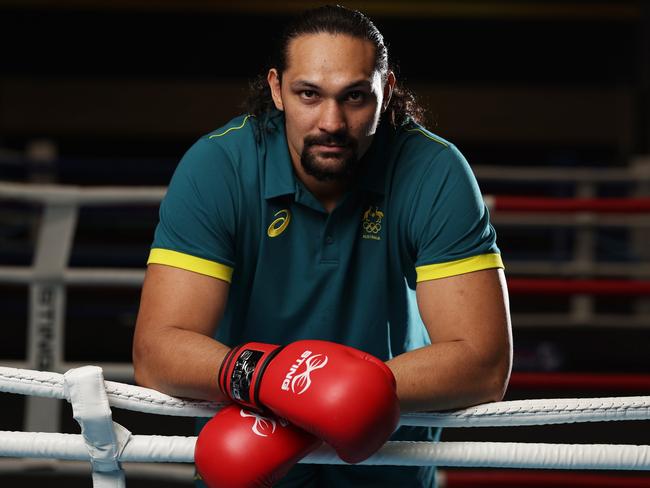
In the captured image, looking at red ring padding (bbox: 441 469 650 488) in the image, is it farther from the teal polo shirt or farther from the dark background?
the dark background

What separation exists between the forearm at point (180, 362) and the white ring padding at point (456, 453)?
16 centimetres

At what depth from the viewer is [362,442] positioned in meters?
1.00

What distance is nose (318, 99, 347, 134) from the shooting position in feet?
4.49

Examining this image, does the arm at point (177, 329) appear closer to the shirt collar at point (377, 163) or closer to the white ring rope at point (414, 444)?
the white ring rope at point (414, 444)

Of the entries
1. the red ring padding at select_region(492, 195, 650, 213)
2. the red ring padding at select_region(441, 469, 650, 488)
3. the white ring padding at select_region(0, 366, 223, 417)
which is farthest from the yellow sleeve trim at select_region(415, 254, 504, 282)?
the red ring padding at select_region(492, 195, 650, 213)

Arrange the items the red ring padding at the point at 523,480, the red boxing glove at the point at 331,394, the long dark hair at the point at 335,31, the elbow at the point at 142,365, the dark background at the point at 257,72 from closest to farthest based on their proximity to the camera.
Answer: the red boxing glove at the point at 331,394 → the elbow at the point at 142,365 → the long dark hair at the point at 335,31 → the red ring padding at the point at 523,480 → the dark background at the point at 257,72

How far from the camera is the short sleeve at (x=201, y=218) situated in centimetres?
136

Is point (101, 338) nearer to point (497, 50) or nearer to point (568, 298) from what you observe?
point (568, 298)

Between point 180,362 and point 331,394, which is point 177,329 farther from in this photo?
point 331,394

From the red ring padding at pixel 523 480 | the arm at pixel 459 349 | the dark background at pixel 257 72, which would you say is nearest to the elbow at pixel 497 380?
the arm at pixel 459 349

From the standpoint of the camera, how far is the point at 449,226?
54.1 inches

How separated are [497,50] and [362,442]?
7882mm

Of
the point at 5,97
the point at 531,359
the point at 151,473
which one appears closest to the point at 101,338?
the point at 531,359

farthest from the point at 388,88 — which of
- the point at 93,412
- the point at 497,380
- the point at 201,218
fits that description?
the point at 93,412
